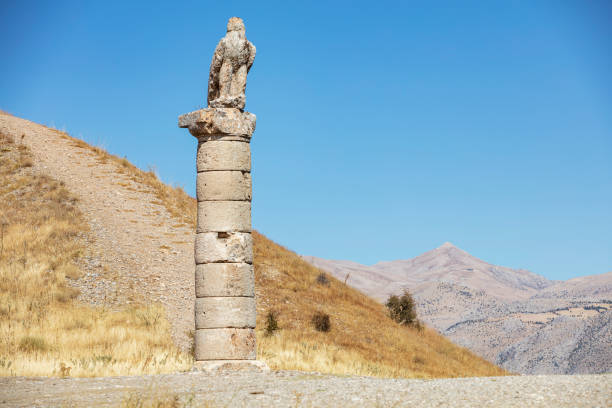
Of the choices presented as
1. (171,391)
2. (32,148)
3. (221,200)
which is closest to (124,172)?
(32,148)

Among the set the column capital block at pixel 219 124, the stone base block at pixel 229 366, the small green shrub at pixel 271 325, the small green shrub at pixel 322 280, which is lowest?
the stone base block at pixel 229 366

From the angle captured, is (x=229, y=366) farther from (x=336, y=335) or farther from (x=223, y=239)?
(x=336, y=335)

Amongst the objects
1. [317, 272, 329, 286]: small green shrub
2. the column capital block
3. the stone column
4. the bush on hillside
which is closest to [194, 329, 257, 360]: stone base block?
the stone column

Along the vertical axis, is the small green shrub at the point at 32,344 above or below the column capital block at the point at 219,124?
below

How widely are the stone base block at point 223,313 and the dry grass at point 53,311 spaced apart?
106 cm

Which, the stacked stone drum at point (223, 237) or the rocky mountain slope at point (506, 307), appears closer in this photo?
the stacked stone drum at point (223, 237)

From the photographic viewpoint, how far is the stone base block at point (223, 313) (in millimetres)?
14406

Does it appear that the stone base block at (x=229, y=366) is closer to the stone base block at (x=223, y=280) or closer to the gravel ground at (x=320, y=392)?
the stone base block at (x=223, y=280)

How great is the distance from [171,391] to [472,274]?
110317 millimetres

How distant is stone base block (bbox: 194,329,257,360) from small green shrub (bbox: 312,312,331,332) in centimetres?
846

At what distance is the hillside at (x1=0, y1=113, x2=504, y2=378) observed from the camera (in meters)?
16.4

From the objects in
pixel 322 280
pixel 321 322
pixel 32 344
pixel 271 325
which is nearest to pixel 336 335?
pixel 321 322

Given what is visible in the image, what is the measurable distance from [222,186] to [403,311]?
15624mm

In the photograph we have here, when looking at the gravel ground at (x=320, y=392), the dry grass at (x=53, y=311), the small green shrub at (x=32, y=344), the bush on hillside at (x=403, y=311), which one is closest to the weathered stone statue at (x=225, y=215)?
the dry grass at (x=53, y=311)
